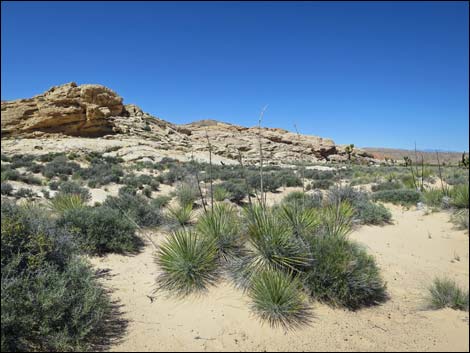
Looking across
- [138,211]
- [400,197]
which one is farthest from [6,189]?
[400,197]

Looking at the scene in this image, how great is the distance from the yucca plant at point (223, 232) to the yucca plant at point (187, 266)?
266 mm

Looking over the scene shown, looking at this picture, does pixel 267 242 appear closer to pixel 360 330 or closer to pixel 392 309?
pixel 360 330

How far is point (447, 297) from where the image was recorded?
4031mm

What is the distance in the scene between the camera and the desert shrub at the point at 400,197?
9991 millimetres

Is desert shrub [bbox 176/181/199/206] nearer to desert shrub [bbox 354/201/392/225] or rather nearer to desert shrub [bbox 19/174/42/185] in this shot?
desert shrub [bbox 354/201/392/225]

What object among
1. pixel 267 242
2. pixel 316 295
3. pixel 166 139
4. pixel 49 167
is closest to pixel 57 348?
pixel 267 242

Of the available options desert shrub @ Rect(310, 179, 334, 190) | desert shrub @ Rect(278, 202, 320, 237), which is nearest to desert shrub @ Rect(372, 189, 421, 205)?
desert shrub @ Rect(310, 179, 334, 190)

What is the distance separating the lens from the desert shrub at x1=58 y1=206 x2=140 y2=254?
596 centimetres

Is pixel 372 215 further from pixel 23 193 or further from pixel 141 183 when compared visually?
pixel 23 193

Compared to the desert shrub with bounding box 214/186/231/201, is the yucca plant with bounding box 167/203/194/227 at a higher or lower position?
lower

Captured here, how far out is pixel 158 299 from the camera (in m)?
4.35

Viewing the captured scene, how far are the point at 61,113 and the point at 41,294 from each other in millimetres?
35703

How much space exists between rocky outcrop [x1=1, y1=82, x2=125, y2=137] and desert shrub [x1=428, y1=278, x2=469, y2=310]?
36.2 meters

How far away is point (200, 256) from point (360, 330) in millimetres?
2344
